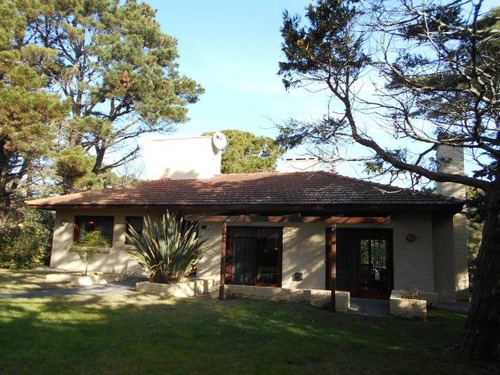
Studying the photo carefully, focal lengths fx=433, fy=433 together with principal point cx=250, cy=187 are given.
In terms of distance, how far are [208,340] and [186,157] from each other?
15131 mm

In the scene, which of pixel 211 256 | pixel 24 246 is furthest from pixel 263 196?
pixel 24 246

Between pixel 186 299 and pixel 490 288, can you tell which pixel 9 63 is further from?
pixel 490 288

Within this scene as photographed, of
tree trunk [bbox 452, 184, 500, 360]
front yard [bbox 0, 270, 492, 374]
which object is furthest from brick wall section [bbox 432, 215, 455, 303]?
tree trunk [bbox 452, 184, 500, 360]

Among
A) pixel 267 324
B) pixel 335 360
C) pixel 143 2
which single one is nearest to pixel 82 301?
pixel 267 324

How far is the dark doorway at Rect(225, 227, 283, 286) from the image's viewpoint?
51.7 feet

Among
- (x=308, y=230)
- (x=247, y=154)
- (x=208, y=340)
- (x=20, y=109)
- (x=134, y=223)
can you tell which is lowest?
(x=208, y=340)

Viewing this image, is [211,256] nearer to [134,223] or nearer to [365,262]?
[134,223]

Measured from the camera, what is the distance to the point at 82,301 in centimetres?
1062

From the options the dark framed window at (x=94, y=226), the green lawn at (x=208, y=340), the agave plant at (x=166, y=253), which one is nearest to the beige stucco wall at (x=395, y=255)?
the dark framed window at (x=94, y=226)

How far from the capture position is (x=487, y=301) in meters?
7.11

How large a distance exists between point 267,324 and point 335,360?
8.46ft

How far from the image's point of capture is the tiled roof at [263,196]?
14.0 meters

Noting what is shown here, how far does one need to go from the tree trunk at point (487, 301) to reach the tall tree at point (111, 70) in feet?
72.0

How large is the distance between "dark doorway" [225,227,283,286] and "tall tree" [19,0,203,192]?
13.2 m
